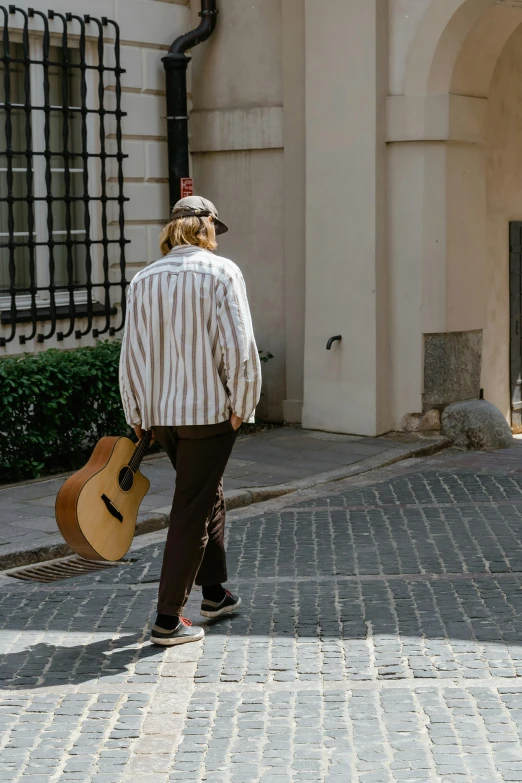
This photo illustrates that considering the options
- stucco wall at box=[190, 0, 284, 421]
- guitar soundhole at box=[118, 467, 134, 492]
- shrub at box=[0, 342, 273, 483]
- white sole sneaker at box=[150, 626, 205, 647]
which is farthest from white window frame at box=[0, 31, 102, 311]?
white sole sneaker at box=[150, 626, 205, 647]

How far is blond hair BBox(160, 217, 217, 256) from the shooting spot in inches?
216

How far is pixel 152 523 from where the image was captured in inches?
307

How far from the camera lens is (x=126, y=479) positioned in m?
5.66

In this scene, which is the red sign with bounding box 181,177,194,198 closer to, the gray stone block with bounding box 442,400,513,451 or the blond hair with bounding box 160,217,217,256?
the gray stone block with bounding box 442,400,513,451

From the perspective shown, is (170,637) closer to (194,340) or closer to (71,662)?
(71,662)

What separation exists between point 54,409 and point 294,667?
14.7ft

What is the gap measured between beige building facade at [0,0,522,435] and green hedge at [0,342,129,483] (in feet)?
3.24

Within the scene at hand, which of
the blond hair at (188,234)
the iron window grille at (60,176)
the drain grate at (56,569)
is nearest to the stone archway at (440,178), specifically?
the iron window grille at (60,176)

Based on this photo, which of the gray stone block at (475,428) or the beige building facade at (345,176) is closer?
the beige building facade at (345,176)

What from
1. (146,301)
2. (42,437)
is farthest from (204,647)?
(42,437)

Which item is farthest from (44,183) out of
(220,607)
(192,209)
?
(220,607)

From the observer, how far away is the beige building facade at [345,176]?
1046cm

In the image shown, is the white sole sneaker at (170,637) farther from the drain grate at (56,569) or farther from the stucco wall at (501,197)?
the stucco wall at (501,197)

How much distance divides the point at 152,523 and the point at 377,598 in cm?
212
